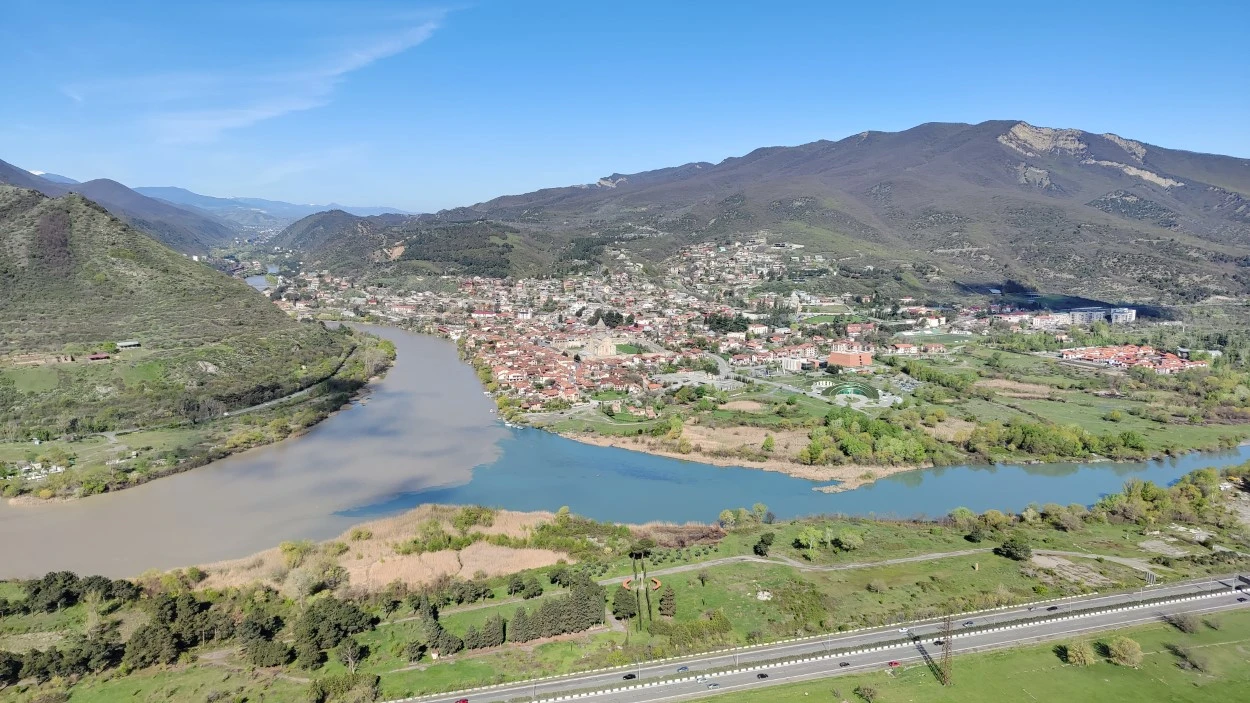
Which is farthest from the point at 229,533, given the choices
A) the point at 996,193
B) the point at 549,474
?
the point at 996,193

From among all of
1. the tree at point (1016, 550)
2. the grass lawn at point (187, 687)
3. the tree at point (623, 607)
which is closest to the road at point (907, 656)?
the tree at point (623, 607)

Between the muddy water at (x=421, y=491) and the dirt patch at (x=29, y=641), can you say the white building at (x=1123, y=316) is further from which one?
the dirt patch at (x=29, y=641)

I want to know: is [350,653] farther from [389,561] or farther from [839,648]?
[839,648]

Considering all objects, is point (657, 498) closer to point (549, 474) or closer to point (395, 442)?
point (549, 474)

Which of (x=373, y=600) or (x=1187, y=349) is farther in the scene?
(x=1187, y=349)

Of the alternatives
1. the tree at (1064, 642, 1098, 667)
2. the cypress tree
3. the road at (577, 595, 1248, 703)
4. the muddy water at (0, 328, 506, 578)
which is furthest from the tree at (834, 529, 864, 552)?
the muddy water at (0, 328, 506, 578)

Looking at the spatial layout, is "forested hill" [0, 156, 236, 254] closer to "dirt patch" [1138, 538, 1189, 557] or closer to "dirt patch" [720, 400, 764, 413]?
"dirt patch" [720, 400, 764, 413]
